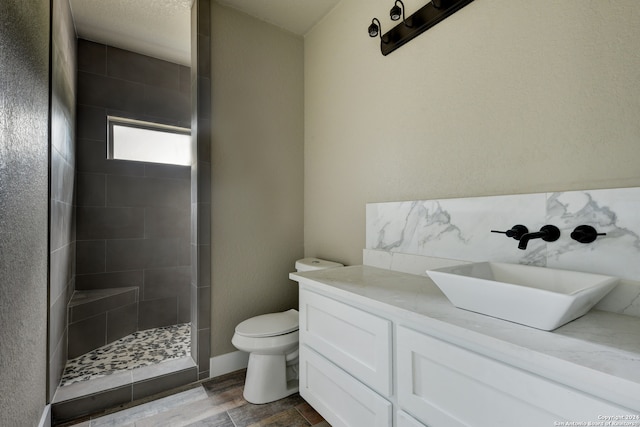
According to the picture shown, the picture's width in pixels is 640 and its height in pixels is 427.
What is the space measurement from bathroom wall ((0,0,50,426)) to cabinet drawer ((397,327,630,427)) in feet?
4.40

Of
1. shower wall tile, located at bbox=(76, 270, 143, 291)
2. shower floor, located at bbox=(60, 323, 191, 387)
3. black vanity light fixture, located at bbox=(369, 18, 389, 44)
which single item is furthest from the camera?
shower wall tile, located at bbox=(76, 270, 143, 291)

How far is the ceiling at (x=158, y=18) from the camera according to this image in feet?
7.15

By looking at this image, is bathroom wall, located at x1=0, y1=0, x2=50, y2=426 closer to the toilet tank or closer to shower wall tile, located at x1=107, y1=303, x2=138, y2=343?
shower wall tile, located at x1=107, y1=303, x2=138, y2=343

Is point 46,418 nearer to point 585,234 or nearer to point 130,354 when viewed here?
point 130,354

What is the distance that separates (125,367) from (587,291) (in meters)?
2.58

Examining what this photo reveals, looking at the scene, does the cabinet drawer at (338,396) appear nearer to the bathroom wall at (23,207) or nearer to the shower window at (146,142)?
the bathroom wall at (23,207)

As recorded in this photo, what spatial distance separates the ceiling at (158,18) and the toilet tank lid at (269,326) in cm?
226

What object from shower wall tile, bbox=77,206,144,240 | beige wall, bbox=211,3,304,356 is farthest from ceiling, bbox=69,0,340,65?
shower wall tile, bbox=77,206,144,240

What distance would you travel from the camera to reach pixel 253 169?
2.29 m

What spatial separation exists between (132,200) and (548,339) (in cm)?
318

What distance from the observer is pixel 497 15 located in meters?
1.30

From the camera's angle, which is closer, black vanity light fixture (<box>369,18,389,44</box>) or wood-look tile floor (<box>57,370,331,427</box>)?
wood-look tile floor (<box>57,370,331,427</box>)

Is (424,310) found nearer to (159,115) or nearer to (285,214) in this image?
(285,214)

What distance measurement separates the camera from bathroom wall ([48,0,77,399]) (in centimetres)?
162
